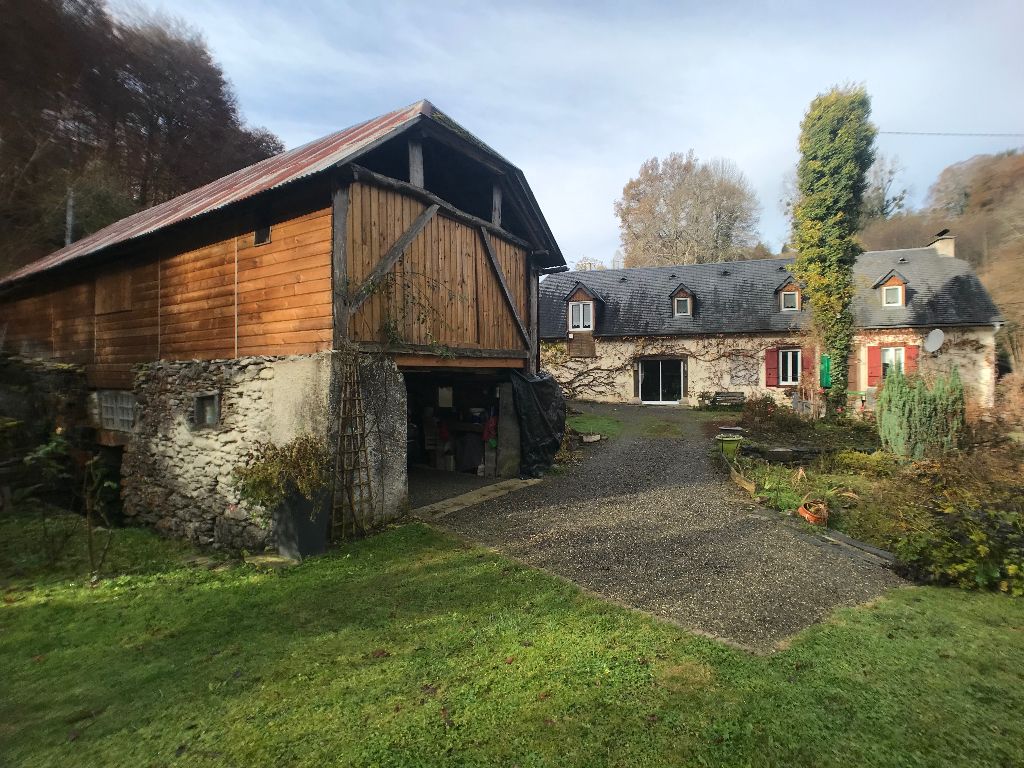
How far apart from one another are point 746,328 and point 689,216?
63.8 ft

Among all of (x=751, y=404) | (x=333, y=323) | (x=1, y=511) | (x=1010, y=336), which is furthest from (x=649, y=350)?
(x=1, y=511)

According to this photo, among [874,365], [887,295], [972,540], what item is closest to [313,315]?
[972,540]

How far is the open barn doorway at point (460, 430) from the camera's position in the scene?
10109 millimetres

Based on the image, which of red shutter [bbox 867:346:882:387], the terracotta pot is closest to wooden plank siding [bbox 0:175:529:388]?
the terracotta pot

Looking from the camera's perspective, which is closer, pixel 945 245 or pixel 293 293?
pixel 293 293

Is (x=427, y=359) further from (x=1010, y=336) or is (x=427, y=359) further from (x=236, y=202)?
(x=1010, y=336)

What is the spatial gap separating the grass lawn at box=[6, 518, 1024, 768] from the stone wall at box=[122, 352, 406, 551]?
77.5 inches

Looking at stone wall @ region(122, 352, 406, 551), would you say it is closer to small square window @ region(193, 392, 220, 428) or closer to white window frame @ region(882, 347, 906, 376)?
small square window @ region(193, 392, 220, 428)

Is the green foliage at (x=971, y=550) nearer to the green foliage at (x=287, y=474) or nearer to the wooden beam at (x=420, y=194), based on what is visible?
the green foliage at (x=287, y=474)

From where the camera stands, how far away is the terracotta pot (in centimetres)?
675

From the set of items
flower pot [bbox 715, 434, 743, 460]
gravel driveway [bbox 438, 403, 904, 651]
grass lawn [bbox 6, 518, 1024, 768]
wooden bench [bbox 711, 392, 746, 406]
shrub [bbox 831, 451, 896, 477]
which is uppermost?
wooden bench [bbox 711, 392, 746, 406]

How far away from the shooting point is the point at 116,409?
9.84 metres

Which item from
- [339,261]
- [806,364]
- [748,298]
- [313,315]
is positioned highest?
[748,298]

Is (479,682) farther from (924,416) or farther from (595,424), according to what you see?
(595,424)
